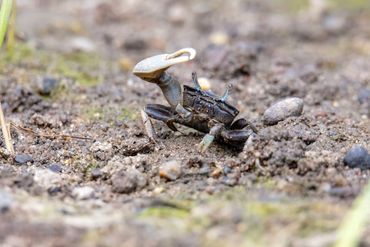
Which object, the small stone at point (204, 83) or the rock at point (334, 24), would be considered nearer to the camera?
the small stone at point (204, 83)

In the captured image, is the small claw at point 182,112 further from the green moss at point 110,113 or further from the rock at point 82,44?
the rock at point 82,44

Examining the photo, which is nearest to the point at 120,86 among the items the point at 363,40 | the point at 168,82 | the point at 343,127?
the point at 168,82

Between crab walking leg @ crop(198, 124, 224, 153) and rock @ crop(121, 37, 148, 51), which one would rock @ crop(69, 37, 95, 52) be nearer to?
rock @ crop(121, 37, 148, 51)

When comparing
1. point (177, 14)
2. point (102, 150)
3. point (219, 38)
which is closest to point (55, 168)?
point (102, 150)

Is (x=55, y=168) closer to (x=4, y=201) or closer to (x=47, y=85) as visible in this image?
(x=4, y=201)

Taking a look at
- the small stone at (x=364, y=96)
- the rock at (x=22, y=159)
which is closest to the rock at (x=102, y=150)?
the rock at (x=22, y=159)
